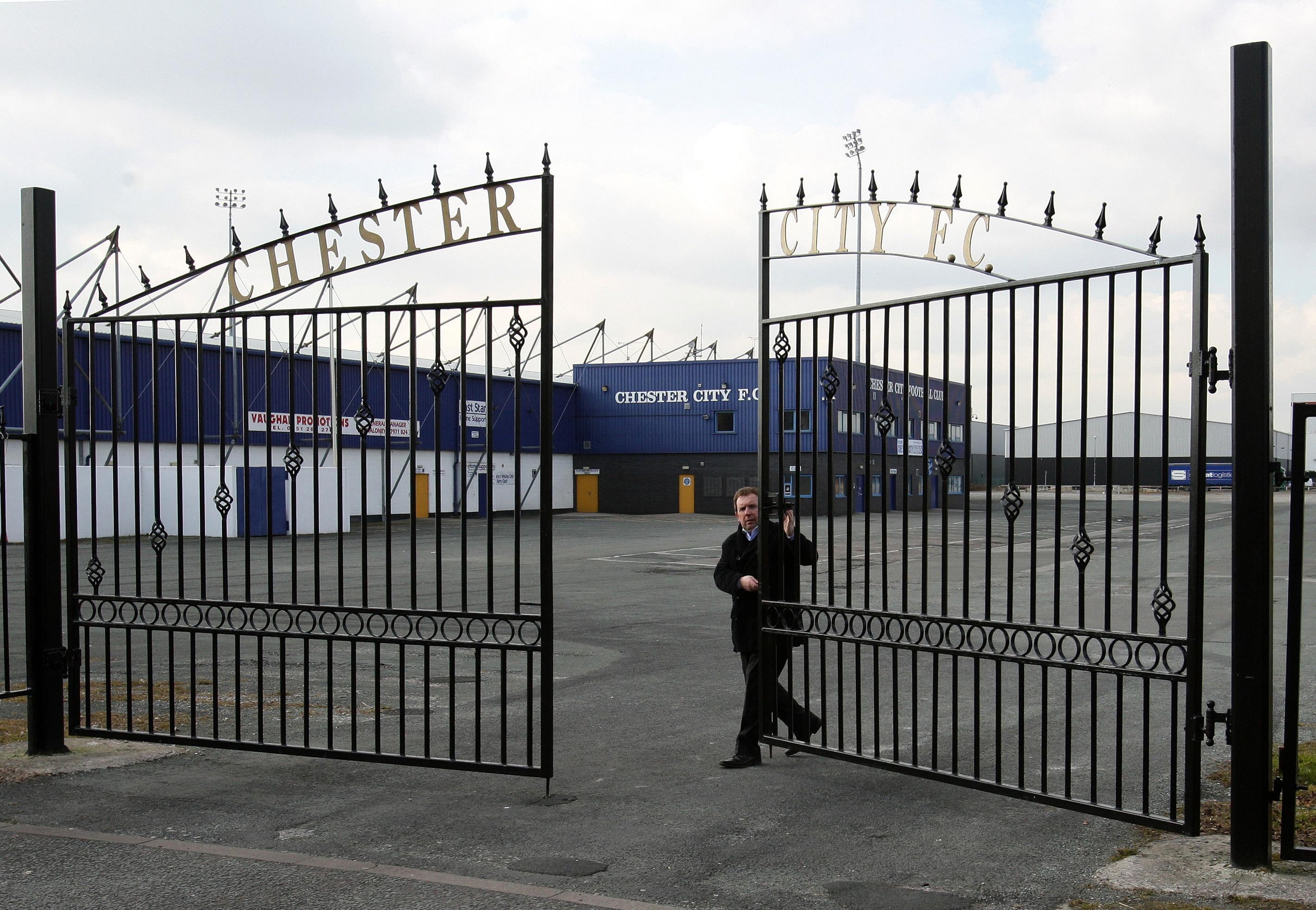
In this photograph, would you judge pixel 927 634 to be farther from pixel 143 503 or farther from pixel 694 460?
pixel 694 460

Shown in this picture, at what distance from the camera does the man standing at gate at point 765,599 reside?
22.4 feet

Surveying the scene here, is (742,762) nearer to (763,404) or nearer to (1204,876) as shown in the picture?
(763,404)

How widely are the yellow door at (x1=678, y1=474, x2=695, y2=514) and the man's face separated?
4574 centimetres

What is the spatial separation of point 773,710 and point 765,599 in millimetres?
657

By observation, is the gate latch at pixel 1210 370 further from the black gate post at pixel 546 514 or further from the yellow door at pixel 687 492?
the yellow door at pixel 687 492

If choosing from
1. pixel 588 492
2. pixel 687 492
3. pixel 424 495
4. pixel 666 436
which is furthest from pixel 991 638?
pixel 588 492

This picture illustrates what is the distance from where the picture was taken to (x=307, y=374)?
120 ft

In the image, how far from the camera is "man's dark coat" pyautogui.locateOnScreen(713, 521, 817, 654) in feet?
22.4

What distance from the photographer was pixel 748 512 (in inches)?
283

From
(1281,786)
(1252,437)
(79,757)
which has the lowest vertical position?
(79,757)

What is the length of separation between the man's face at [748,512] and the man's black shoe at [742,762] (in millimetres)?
1381

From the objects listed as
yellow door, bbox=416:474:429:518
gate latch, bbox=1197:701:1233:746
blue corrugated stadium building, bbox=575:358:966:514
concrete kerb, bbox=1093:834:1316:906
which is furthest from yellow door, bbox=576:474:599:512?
gate latch, bbox=1197:701:1233:746

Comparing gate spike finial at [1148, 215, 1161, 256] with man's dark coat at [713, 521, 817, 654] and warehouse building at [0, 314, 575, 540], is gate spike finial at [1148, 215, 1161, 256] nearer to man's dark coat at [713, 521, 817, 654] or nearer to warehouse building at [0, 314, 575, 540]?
man's dark coat at [713, 521, 817, 654]

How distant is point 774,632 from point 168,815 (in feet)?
11.1
